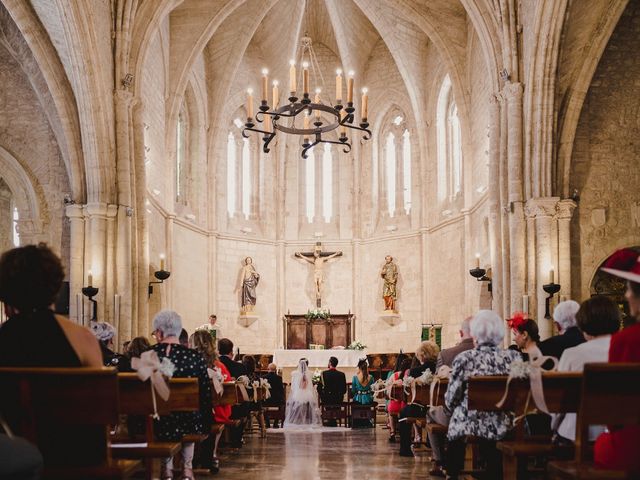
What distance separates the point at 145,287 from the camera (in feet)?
55.5

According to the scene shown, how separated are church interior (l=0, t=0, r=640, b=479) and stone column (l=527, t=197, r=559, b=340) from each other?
39 millimetres

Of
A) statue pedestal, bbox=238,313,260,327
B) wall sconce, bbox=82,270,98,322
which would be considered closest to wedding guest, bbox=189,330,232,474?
wall sconce, bbox=82,270,98,322

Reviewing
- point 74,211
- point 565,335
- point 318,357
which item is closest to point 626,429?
point 565,335

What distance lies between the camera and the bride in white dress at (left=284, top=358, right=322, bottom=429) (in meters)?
15.5

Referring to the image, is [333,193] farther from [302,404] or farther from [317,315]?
[302,404]

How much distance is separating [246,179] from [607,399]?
857 inches

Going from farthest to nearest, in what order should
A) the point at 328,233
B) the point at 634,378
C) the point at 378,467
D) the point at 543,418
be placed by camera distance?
1. the point at 328,233
2. the point at 378,467
3. the point at 543,418
4. the point at 634,378

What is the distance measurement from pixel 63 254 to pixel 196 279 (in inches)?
253

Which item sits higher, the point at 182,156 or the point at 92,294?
the point at 182,156

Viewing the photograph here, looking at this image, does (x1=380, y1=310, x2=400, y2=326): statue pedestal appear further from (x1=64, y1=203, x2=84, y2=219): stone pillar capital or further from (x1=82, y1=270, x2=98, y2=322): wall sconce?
(x1=64, y1=203, x2=84, y2=219): stone pillar capital

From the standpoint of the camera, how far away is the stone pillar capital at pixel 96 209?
627 inches

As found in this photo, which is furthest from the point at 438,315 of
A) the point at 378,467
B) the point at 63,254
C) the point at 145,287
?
the point at 378,467

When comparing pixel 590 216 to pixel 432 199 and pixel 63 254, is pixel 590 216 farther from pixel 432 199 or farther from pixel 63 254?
pixel 63 254

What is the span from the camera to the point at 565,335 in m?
6.93
